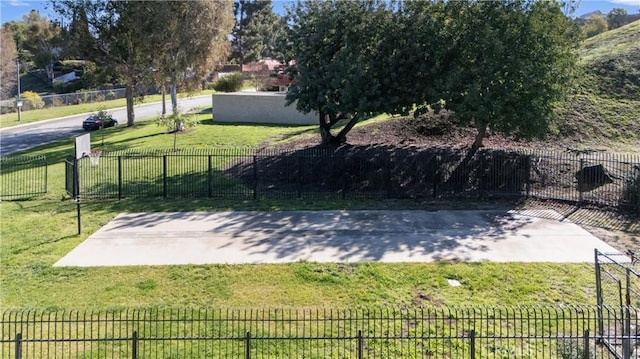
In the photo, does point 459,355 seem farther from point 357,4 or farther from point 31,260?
point 357,4

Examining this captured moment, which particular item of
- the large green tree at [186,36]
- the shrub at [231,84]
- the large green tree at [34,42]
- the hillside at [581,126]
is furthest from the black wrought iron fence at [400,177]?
the large green tree at [34,42]

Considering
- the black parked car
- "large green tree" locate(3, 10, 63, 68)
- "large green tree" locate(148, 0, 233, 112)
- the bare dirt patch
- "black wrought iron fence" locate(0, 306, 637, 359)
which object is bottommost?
"black wrought iron fence" locate(0, 306, 637, 359)

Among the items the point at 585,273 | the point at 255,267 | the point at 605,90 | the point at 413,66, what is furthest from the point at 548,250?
the point at 605,90

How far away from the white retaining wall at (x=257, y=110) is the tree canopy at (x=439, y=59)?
11207mm

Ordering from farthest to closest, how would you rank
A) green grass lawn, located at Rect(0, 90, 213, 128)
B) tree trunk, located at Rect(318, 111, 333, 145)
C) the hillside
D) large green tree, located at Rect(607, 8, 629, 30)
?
large green tree, located at Rect(607, 8, 629, 30) < green grass lawn, located at Rect(0, 90, 213, 128) < tree trunk, located at Rect(318, 111, 333, 145) < the hillside

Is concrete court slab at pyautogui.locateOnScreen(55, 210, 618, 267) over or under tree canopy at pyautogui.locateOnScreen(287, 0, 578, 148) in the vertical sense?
under

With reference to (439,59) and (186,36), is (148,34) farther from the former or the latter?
(439,59)

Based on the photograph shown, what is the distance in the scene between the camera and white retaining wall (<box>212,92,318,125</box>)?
30.9 m

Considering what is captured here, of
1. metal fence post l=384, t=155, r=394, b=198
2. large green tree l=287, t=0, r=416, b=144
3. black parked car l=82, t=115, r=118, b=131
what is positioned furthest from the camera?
black parked car l=82, t=115, r=118, b=131

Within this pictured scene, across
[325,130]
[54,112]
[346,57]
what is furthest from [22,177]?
[54,112]

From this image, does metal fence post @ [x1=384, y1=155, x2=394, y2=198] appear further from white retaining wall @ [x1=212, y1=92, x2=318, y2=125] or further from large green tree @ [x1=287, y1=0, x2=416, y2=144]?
white retaining wall @ [x1=212, y1=92, x2=318, y2=125]

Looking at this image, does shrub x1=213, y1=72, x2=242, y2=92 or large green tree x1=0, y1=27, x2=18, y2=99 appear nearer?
shrub x1=213, y1=72, x2=242, y2=92

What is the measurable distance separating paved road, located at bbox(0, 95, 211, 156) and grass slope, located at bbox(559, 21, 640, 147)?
19262 millimetres

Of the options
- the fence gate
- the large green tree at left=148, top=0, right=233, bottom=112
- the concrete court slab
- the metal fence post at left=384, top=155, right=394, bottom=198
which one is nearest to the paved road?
the large green tree at left=148, top=0, right=233, bottom=112
